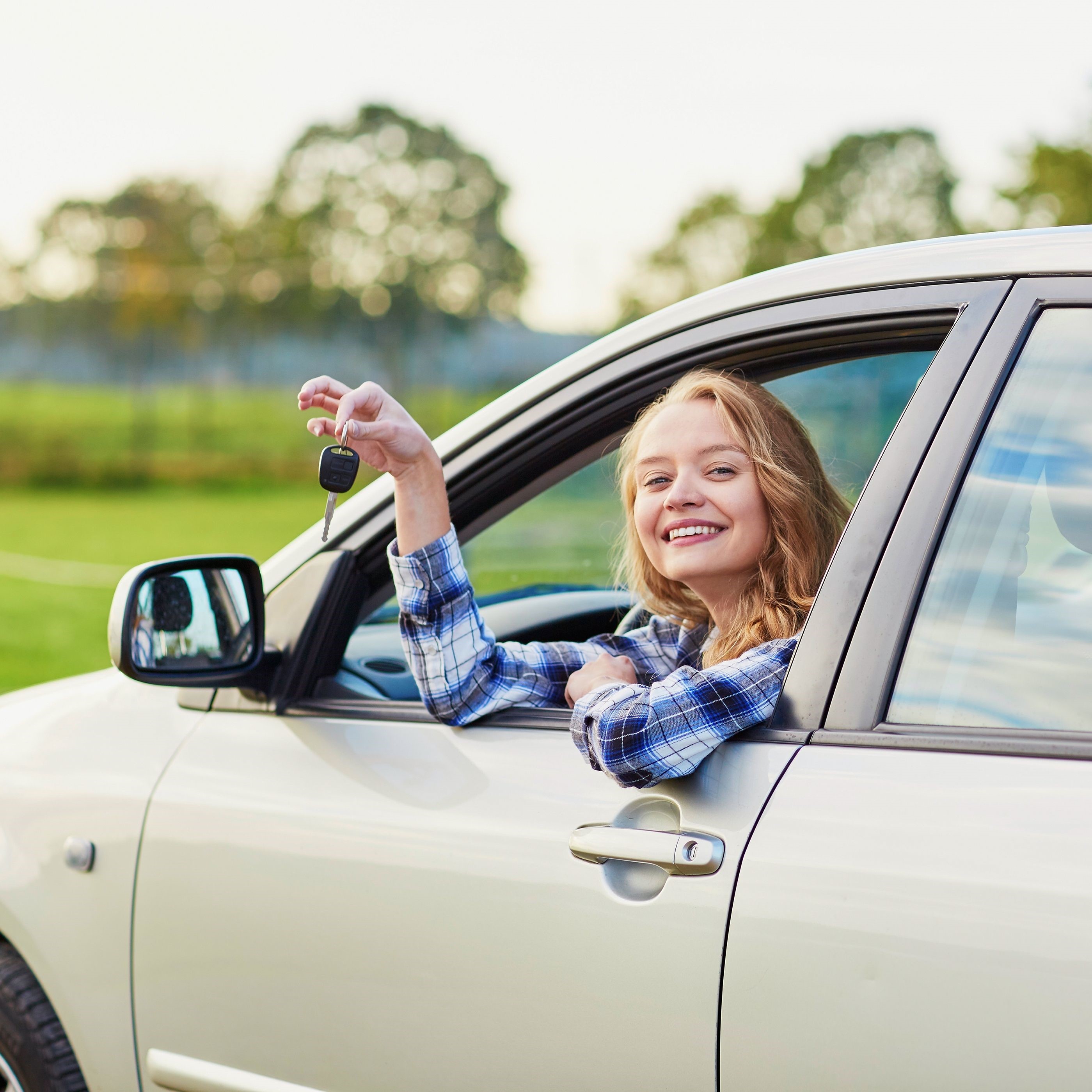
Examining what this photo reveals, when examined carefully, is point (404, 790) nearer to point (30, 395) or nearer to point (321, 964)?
point (321, 964)

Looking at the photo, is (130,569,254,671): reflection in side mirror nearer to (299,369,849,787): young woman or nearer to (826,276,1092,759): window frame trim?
(299,369,849,787): young woman

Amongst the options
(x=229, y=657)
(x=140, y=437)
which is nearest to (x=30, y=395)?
(x=140, y=437)

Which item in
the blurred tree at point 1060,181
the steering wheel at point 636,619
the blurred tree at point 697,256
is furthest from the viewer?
the blurred tree at point 697,256

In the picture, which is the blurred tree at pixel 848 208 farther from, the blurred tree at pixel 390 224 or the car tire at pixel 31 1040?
the car tire at pixel 31 1040

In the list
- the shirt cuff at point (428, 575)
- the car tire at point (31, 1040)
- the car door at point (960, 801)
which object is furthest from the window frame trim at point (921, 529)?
the car tire at point (31, 1040)

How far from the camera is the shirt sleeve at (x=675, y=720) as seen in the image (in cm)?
149

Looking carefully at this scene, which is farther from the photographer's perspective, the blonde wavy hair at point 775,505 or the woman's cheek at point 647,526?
the woman's cheek at point 647,526

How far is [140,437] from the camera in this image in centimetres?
3016

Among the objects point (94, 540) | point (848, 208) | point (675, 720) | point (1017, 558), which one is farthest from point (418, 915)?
point (848, 208)

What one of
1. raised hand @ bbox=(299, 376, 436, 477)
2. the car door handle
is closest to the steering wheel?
raised hand @ bbox=(299, 376, 436, 477)

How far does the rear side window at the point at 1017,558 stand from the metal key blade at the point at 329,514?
2.81 feet

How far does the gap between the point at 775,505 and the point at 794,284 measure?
1.08 feet

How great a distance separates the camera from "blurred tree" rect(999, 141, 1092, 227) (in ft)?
76.8

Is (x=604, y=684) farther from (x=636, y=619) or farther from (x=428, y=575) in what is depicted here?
(x=636, y=619)
